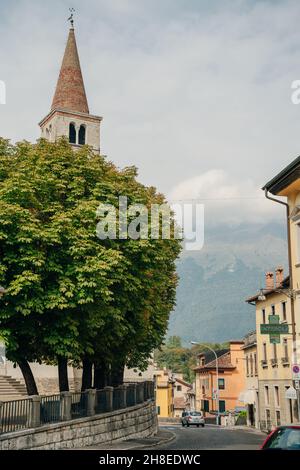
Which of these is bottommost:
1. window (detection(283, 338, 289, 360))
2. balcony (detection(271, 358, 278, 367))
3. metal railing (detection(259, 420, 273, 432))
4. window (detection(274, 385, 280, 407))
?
metal railing (detection(259, 420, 273, 432))

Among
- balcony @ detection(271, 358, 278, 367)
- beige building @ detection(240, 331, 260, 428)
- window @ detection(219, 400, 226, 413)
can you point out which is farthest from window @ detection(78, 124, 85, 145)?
window @ detection(219, 400, 226, 413)

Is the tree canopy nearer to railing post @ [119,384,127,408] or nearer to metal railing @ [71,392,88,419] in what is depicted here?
metal railing @ [71,392,88,419]

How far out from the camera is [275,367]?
39.6 m

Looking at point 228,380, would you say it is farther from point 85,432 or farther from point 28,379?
point 85,432

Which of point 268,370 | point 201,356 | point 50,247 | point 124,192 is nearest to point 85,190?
point 124,192

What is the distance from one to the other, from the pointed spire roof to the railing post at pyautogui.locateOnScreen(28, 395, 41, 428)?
49.6m

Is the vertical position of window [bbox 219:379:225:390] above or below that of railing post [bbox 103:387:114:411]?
below

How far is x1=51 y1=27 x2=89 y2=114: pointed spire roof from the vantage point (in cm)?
6644

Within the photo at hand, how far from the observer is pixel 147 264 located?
2722cm

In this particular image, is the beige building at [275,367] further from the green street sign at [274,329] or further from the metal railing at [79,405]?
the metal railing at [79,405]

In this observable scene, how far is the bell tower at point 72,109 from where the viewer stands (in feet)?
217

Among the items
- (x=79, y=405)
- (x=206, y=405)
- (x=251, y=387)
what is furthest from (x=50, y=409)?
(x=206, y=405)

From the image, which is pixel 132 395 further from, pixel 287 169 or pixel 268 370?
pixel 287 169
